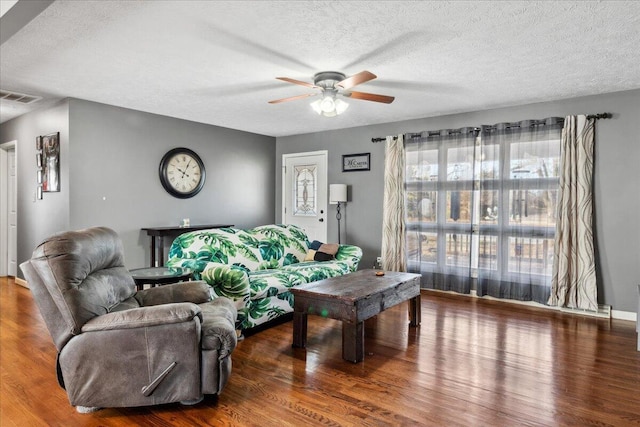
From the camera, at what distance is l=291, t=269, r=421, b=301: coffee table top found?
9.93 ft

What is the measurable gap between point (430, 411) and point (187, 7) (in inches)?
109

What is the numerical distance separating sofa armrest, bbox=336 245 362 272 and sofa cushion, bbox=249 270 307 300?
948 mm

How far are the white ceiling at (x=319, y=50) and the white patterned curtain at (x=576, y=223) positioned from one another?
1.63 ft

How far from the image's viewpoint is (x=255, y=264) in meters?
4.26

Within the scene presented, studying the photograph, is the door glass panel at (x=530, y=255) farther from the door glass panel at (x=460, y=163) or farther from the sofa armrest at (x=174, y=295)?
the sofa armrest at (x=174, y=295)

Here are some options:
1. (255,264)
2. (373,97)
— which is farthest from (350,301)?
(373,97)

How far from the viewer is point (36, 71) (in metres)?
3.55

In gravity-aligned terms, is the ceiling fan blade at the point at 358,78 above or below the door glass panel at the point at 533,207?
above

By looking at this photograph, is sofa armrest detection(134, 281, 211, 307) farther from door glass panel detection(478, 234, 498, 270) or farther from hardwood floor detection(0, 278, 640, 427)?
door glass panel detection(478, 234, 498, 270)

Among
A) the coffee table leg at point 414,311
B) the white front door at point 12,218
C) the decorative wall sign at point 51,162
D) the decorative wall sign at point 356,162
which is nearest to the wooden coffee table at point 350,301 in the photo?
the coffee table leg at point 414,311

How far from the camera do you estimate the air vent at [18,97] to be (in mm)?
4277

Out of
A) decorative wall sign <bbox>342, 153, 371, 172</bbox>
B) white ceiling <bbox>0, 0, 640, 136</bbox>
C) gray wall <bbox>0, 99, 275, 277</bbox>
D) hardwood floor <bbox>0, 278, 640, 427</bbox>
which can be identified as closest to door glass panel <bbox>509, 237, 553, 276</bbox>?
hardwood floor <bbox>0, 278, 640, 427</bbox>

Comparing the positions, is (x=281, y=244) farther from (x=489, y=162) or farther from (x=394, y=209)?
(x=489, y=162)

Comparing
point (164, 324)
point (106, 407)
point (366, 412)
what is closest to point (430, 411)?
point (366, 412)
